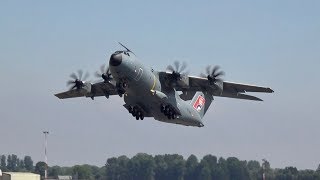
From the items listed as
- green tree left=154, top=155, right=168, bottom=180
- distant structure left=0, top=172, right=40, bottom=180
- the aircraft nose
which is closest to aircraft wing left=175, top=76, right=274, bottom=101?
the aircraft nose

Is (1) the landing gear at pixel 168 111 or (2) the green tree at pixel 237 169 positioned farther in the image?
(2) the green tree at pixel 237 169

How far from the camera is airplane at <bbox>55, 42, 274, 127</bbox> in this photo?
4684 centimetres

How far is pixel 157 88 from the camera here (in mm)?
49906

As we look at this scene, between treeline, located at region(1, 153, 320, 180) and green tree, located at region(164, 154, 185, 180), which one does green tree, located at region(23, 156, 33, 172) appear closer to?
treeline, located at region(1, 153, 320, 180)

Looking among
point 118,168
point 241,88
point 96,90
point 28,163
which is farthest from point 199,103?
point 28,163

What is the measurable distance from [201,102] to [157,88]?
338 inches

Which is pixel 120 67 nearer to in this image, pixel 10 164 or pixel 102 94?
pixel 102 94

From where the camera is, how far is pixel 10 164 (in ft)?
500

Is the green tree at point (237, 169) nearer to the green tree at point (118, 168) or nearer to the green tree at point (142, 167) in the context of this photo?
the green tree at point (142, 167)

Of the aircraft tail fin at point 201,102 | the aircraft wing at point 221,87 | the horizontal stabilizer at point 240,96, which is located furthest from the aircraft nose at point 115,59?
the horizontal stabilizer at point 240,96

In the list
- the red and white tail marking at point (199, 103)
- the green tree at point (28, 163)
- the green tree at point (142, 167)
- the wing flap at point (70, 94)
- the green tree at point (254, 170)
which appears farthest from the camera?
the green tree at point (28, 163)

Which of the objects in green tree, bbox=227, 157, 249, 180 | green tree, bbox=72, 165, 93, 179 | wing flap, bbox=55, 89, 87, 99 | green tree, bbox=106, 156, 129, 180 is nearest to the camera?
wing flap, bbox=55, 89, 87, 99

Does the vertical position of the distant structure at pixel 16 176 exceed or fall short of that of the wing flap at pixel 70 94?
it falls short

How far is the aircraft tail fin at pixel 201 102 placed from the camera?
56684 millimetres
